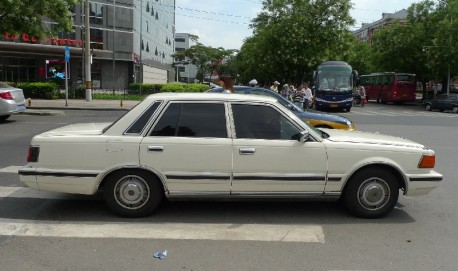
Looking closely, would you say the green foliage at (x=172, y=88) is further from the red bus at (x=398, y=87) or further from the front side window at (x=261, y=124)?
the front side window at (x=261, y=124)

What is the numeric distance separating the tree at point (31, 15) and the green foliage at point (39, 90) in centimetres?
1058

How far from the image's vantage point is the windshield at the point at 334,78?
30109 mm

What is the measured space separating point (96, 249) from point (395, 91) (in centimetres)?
4165

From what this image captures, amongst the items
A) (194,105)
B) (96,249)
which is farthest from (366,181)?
(96,249)

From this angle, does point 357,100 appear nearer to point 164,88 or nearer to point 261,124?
point 164,88

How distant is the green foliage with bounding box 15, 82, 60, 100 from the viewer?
30562 millimetres

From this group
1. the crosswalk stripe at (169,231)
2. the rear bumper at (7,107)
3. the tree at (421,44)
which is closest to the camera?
the crosswalk stripe at (169,231)

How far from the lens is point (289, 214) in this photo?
5.86m

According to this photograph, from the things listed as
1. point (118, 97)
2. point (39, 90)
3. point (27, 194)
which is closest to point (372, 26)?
point (118, 97)

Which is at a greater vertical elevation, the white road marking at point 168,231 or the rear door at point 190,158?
the rear door at point 190,158

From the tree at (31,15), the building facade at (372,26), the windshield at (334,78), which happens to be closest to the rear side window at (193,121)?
the tree at (31,15)

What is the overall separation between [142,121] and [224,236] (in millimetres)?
1699

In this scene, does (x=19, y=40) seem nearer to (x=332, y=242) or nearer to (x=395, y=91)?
(x=395, y=91)

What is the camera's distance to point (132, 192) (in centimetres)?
551
